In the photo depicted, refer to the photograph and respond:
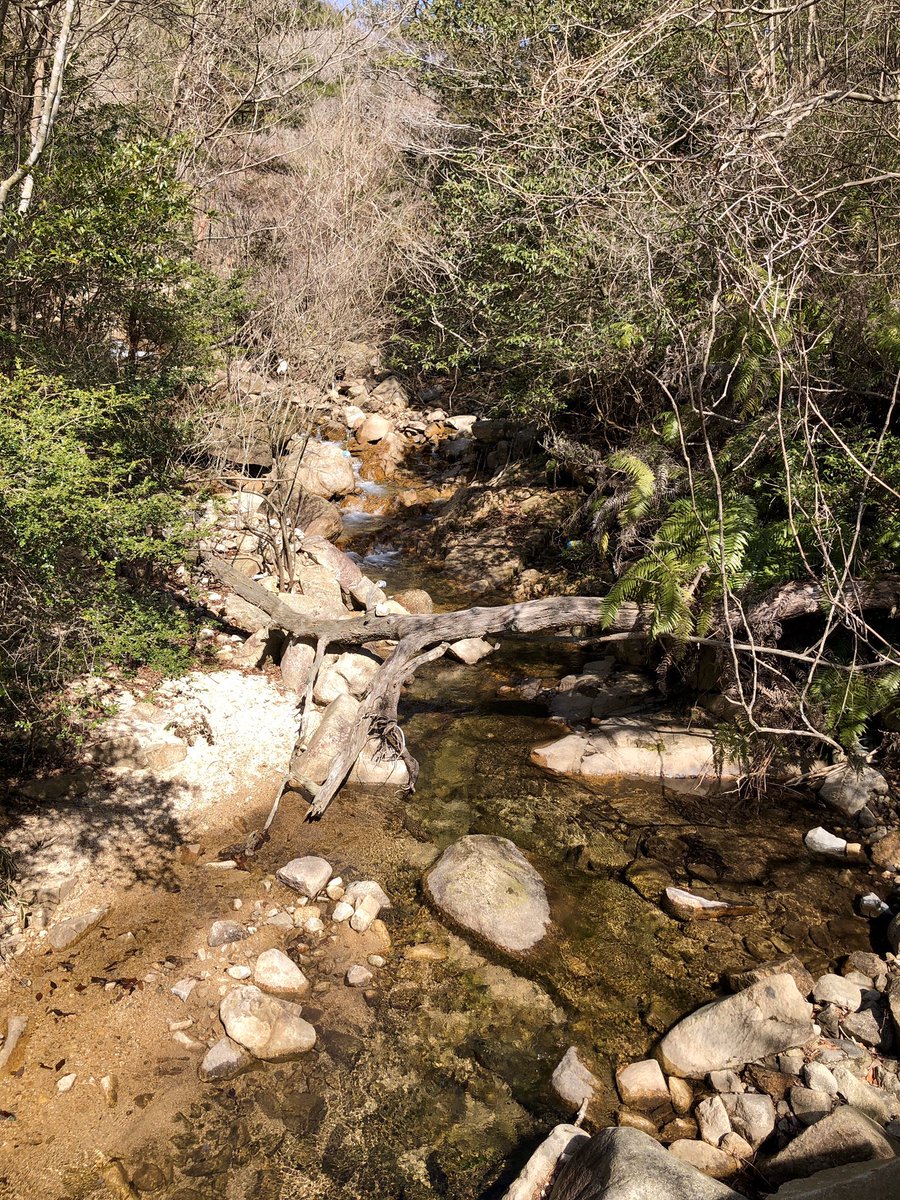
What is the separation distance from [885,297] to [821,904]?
5959mm

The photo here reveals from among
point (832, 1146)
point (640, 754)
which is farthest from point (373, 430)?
point (832, 1146)

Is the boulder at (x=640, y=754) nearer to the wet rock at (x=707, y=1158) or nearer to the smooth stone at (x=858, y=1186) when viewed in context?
the wet rock at (x=707, y=1158)

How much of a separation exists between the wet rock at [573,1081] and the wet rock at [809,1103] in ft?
3.55

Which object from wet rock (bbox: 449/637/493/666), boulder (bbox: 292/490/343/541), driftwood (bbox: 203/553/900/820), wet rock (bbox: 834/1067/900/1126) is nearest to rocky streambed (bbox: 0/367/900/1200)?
wet rock (bbox: 834/1067/900/1126)

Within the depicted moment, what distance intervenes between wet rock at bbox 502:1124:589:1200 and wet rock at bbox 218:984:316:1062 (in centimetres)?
148

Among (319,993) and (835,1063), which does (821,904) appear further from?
(319,993)

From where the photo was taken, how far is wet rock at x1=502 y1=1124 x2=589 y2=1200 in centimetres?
389

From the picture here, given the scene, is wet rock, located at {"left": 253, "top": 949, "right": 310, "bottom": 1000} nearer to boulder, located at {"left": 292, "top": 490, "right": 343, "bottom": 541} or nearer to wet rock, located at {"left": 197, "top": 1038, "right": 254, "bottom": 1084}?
wet rock, located at {"left": 197, "top": 1038, "right": 254, "bottom": 1084}

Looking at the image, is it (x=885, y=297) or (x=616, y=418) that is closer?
(x=885, y=297)

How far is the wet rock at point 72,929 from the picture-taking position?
532 cm

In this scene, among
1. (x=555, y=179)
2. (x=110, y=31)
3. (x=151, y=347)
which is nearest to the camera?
(x=151, y=347)

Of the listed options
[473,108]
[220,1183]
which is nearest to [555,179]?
[473,108]

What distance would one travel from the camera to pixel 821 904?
6059mm

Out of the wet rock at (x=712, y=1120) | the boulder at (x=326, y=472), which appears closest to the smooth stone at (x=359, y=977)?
the wet rock at (x=712, y=1120)
